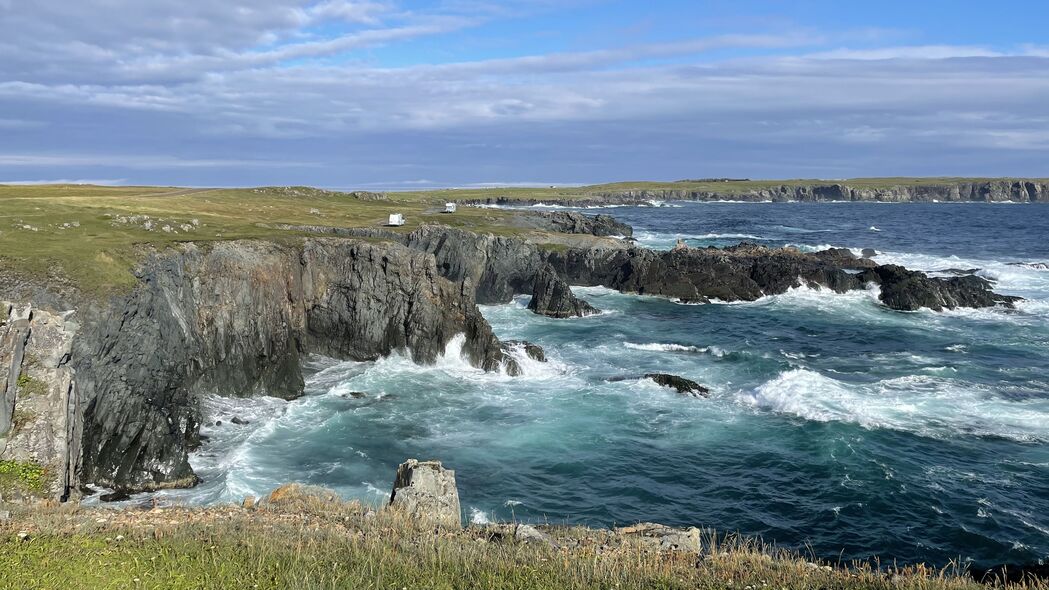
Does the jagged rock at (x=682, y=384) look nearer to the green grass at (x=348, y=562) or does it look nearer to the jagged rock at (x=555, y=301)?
the jagged rock at (x=555, y=301)

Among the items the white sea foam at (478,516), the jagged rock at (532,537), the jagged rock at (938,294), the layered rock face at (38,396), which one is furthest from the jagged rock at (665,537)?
the jagged rock at (938,294)

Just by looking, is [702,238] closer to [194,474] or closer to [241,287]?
[241,287]

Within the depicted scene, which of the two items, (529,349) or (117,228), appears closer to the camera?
(117,228)

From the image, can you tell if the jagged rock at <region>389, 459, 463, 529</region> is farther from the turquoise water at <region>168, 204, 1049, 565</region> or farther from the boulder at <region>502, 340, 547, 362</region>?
the boulder at <region>502, 340, 547, 362</region>

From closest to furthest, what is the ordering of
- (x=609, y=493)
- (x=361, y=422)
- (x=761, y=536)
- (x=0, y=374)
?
1. (x=0, y=374)
2. (x=761, y=536)
3. (x=609, y=493)
4. (x=361, y=422)

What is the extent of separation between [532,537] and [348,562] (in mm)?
4333

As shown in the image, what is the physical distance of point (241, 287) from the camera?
120ft

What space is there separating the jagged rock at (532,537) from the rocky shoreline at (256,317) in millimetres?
13219

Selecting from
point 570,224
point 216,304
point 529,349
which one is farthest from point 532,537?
point 570,224

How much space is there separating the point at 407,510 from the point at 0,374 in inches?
464

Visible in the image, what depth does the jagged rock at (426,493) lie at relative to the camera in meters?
17.6

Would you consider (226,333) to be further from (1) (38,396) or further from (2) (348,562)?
(2) (348,562)

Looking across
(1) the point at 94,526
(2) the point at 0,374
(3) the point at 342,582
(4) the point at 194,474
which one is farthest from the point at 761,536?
(2) the point at 0,374

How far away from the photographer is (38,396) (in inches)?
771
